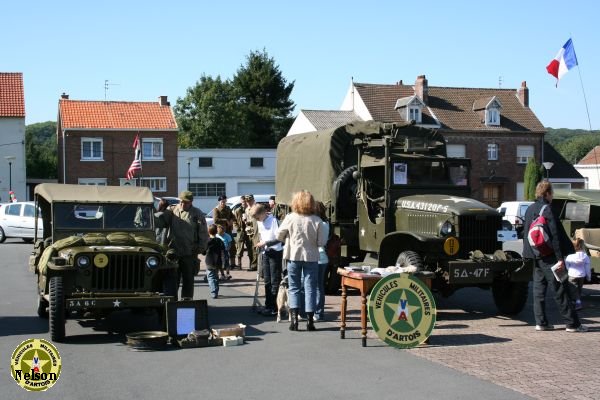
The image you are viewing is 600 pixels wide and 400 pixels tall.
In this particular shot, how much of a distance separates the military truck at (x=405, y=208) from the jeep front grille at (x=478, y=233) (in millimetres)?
15

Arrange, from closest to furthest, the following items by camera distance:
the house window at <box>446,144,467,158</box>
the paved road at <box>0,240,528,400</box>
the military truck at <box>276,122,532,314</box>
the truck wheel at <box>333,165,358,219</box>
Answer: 1. the paved road at <box>0,240,528,400</box>
2. the military truck at <box>276,122,532,314</box>
3. the truck wheel at <box>333,165,358,219</box>
4. the house window at <box>446,144,467,158</box>

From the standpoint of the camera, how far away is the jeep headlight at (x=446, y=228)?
36.7ft

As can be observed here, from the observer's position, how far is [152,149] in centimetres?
5294

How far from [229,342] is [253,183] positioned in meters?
48.1

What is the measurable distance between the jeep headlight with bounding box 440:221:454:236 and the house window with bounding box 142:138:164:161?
43.3m

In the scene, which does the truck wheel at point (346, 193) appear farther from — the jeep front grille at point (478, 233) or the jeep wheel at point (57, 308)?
the jeep wheel at point (57, 308)

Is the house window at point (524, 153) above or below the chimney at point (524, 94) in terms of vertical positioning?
below

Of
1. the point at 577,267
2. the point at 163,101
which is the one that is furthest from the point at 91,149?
the point at 577,267

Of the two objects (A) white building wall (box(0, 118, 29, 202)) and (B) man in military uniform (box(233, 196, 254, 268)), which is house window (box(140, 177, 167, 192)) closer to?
(A) white building wall (box(0, 118, 29, 202))

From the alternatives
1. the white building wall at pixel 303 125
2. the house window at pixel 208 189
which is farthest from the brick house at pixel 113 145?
the white building wall at pixel 303 125

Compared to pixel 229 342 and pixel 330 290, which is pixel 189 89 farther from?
pixel 229 342

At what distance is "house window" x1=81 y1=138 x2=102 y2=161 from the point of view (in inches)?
2030

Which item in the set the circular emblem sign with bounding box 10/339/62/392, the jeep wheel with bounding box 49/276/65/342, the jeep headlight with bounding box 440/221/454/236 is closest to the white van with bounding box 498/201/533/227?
the jeep headlight with bounding box 440/221/454/236

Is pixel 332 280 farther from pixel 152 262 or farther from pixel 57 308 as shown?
pixel 57 308
